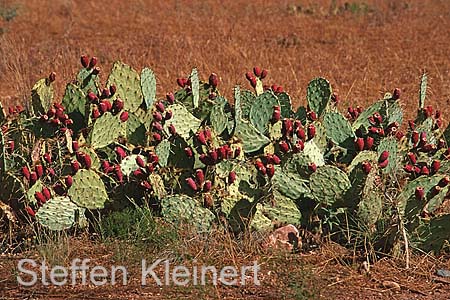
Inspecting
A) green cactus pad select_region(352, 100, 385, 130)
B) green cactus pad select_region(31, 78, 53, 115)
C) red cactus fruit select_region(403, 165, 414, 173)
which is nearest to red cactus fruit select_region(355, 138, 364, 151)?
red cactus fruit select_region(403, 165, 414, 173)

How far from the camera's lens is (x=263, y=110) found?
16.2ft

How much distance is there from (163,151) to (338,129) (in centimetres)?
102

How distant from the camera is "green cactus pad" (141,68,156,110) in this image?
16.5 feet

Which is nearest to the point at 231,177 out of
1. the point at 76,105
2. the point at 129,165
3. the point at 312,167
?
the point at 312,167

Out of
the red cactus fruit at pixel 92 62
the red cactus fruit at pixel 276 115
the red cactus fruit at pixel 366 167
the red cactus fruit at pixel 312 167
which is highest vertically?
the red cactus fruit at pixel 92 62

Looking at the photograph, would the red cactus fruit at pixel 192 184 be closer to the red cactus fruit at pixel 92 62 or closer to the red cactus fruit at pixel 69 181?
the red cactus fruit at pixel 69 181

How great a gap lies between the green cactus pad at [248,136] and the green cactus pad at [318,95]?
0.49 meters

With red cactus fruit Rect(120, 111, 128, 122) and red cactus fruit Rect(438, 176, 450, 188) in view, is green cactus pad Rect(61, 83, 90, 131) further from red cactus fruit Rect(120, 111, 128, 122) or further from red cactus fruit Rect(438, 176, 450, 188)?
red cactus fruit Rect(438, 176, 450, 188)

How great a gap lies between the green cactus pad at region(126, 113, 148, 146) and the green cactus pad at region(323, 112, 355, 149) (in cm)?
108

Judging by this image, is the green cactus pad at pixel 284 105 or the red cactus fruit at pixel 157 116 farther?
the green cactus pad at pixel 284 105

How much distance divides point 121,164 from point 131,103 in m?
0.56

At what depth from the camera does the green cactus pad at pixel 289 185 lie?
452 cm

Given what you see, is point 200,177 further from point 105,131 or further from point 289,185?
point 105,131

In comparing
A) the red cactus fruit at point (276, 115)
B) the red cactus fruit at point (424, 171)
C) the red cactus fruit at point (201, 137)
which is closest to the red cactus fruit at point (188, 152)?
the red cactus fruit at point (201, 137)
